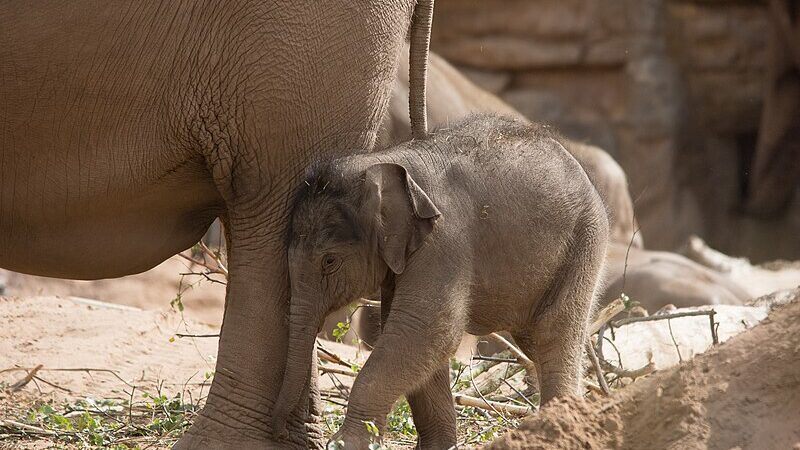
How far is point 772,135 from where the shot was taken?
15.2 m

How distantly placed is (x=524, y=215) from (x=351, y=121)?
627 mm

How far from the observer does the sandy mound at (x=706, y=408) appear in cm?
291

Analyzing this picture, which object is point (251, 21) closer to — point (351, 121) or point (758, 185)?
point (351, 121)

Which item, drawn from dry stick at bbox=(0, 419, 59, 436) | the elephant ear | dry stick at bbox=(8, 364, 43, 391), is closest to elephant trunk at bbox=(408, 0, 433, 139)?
the elephant ear

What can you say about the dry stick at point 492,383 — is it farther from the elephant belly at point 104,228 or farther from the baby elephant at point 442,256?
the elephant belly at point 104,228

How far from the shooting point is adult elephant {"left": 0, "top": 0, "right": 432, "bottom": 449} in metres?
3.86

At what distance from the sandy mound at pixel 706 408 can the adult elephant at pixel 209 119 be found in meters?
1.17

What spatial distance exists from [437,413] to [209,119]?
1161 mm

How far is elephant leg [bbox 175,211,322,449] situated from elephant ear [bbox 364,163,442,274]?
431 mm

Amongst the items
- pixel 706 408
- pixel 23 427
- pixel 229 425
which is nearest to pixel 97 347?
pixel 23 427

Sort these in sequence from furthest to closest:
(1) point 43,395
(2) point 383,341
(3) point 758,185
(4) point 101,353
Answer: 1. (3) point 758,185
2. (4) point 101,353
3. (1) point 43,395
4. (2) point 383,341

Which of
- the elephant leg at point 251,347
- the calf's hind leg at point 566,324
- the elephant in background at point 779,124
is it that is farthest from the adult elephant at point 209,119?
the elephant in background at point 779,124

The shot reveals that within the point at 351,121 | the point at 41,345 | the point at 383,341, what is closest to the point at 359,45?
the point at 351,121

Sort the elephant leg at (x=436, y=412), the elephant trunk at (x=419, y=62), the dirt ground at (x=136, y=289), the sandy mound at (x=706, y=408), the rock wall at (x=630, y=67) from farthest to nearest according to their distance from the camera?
1. the rock wall at (x=630, y=67)
2. the dirt ground at (x=136, y=289)
3. the elephant trunk at (x=419, y=62)
4. the elephant leg at (x=436, y=412)
5. the sandy mound at (x=706, y=408)
